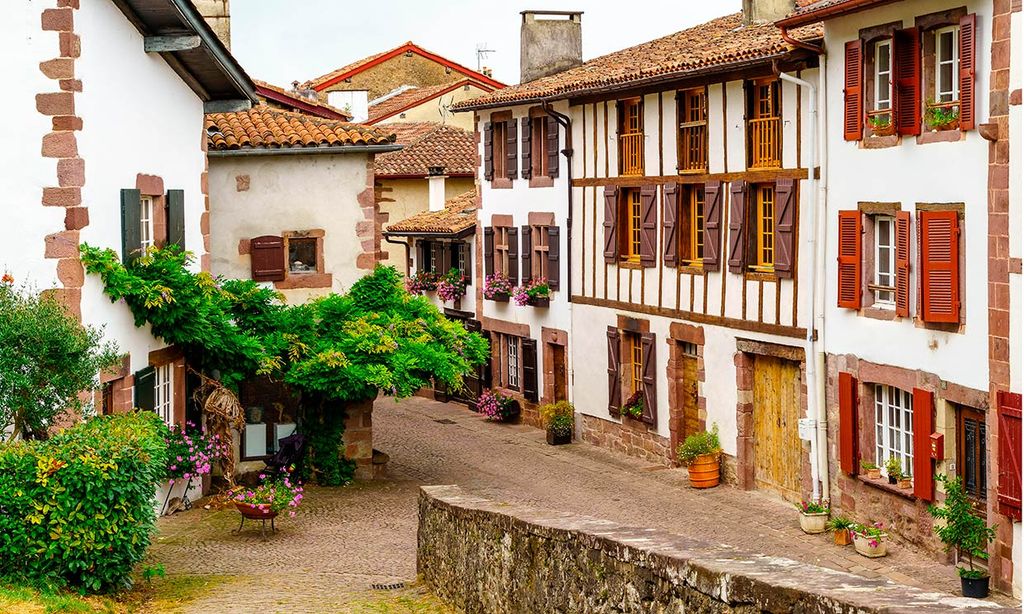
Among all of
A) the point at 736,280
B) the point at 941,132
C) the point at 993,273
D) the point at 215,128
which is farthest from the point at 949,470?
the point at 215,128

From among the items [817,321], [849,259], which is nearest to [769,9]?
[817,321]

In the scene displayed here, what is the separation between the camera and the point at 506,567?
9.92 meters

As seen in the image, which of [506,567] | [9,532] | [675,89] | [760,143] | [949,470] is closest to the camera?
[506,567]

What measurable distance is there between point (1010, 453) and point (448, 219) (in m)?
21.5

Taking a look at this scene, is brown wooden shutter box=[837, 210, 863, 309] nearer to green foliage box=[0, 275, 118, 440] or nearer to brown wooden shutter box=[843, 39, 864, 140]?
brown wooden shutter box=[843, 39, 864, 140]

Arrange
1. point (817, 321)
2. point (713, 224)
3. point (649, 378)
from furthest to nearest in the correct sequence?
point (649, 378), point (713, 224), point (817, 321)

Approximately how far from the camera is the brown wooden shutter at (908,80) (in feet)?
54.3

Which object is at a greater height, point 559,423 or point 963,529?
point 963,529

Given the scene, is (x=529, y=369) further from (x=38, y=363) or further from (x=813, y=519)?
(x=38, y=363)

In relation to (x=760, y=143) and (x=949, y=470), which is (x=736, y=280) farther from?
(x=949, y=470)

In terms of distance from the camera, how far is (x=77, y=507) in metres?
11.7

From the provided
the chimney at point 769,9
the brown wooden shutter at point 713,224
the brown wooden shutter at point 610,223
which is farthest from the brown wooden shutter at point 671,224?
the chimney at point 769,9

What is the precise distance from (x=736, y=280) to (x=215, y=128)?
778cm

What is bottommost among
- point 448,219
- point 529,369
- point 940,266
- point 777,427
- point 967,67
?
point 777,427
